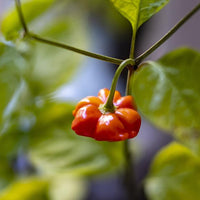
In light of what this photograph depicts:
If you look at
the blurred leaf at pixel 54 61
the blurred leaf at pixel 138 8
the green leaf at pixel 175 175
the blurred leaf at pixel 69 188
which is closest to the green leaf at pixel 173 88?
the blurred leaf at pixel 138 8

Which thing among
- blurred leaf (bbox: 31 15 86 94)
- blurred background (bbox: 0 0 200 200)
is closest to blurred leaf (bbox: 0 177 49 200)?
blurred background (bbox: 0 0 200 200)

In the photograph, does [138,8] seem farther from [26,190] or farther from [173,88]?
[26,190]

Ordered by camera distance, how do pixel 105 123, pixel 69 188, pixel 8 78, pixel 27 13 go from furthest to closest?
pixel 69 188 < pixel 27 13 < pixel 8 78 < pixel 105 123

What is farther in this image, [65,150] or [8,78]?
[65,150]

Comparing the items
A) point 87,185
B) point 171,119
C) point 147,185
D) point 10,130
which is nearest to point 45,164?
point 10,130

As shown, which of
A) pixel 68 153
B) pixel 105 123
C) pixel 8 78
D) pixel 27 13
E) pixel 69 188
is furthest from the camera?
pixel 69 188

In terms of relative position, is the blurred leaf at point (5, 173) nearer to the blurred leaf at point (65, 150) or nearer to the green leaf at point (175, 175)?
the blurred leaf at point (65, 150)

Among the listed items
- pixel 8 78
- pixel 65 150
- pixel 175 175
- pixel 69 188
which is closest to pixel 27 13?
pixel 8 78
